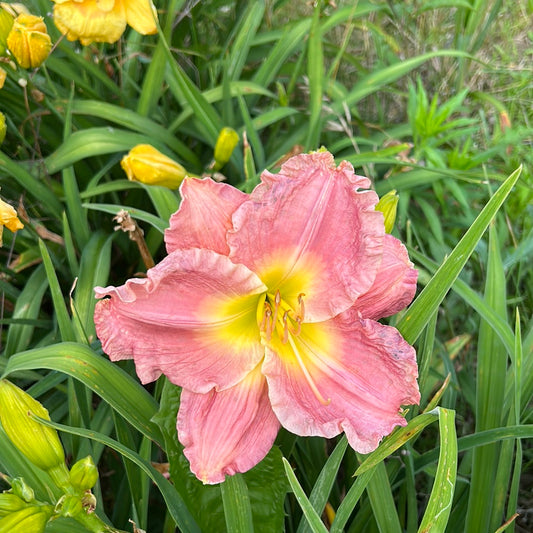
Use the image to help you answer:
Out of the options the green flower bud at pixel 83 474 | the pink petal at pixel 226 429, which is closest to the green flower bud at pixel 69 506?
the green flower bud at pixel 83 474

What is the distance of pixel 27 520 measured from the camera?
56cm

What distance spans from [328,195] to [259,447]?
11.4 inches

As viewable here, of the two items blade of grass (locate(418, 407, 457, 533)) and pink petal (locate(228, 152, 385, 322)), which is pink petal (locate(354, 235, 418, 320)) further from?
blade of grass (locate(418, 407, 457, 533))

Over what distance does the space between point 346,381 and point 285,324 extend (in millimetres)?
95

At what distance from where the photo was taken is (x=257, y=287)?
65 cm

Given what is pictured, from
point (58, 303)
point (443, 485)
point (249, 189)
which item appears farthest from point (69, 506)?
point (249, 189)

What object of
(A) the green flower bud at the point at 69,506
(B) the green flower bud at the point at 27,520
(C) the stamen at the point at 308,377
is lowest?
(A) the green flower bud at the point at 69,506

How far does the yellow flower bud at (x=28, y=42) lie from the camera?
37.5 inches

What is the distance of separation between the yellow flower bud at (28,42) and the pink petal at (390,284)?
2.25 feet

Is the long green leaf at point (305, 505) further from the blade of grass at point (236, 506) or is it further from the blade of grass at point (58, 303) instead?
the blade of grass at point (58, 303)

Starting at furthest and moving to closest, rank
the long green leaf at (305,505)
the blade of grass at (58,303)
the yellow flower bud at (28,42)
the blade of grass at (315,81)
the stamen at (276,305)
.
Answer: the blade of grass at (315,81), the yellow flower bud at (28,42), the blade of grass at (58,303), the stamen at (276,305), the long green leaf at (305,505)

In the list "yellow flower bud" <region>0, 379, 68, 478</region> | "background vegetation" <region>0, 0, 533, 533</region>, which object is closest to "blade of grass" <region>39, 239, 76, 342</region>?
"background vegetation" <region>0, 0, 533, 533</region>

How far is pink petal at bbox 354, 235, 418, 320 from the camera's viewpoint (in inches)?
26.4

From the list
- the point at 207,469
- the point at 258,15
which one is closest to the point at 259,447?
the point at 207,469
